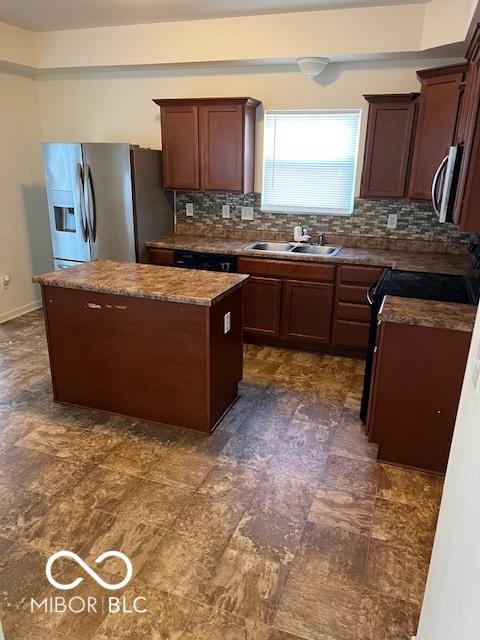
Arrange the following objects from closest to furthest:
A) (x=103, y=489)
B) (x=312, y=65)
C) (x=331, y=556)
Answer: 1. (x=331, y=556)
2. (x=103, y=489)
3. (x=312, y=65)

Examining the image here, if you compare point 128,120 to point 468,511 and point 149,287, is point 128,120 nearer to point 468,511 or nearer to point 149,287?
point 149,287

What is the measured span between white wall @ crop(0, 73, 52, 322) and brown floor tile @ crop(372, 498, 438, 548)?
422cm

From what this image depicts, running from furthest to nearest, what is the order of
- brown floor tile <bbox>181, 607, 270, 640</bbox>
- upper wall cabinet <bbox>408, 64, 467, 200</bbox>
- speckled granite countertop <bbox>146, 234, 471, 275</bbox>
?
1. speckled granite countertop <bbox>146, 234, 471, 275</bbox>
2. upper wall cabinet <bbox>408, 64, 467, 200</bbox>
3. brown floor tile <bbox>181, 607, 270, 640</bbox>

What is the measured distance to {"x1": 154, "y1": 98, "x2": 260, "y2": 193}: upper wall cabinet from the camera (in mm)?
3994

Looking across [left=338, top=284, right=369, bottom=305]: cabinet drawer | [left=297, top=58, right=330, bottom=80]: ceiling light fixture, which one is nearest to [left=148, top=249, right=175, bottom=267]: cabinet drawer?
[left=338, top=284, right=369, bottom=305]: cabinet drawer

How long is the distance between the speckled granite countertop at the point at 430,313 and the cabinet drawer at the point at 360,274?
45.4 inches

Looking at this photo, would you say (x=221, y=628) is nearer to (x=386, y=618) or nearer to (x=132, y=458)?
(x=386, y=618)

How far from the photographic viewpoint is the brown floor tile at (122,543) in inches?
72.7

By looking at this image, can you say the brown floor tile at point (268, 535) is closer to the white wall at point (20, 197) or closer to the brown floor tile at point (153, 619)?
the brown floor tile at point (153, 619)

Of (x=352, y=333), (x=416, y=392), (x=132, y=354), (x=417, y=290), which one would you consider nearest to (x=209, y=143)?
(x=352, y=333)

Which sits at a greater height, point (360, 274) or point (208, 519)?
point (360, 274)

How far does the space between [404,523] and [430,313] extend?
103 cm

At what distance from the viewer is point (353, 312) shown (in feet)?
12.5

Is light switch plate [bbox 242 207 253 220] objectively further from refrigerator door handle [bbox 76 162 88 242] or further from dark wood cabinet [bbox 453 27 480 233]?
dark wood cabinet [bbox 453 27 480 233]
